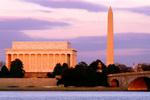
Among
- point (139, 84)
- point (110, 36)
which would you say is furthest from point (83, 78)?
point (139, 84)

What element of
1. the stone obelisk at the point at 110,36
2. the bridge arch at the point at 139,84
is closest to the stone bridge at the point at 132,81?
the bridge arch at the point at 139,84

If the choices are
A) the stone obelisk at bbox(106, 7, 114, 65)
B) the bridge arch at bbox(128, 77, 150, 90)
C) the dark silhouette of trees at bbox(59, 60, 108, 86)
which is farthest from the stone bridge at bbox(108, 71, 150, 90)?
the stone obelisk at bbox(106, 7, 114, 65)

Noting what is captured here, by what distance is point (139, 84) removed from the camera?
564 ft

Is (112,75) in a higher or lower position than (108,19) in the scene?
lower

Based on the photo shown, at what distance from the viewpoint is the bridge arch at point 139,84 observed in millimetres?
164488

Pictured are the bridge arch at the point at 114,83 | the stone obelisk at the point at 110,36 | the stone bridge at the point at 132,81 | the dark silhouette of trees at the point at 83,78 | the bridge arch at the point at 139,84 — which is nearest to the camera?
the stone bridge at the point at 132,81

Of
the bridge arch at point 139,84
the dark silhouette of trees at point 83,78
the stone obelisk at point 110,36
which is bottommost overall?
the bridge arch at point 139,84

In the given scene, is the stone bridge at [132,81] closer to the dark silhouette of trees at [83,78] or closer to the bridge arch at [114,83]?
the bridge arch at [114,83]

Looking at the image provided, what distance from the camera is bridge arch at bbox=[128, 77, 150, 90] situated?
16449 cm

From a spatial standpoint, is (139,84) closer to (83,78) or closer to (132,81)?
(132,81)

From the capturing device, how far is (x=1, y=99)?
107 metres

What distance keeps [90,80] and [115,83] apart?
624cm

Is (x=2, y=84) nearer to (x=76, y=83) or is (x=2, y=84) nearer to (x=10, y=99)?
(x=76, y=83)

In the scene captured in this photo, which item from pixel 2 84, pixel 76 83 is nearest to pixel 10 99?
pixel 76 83
